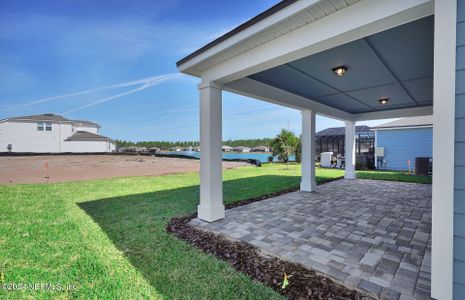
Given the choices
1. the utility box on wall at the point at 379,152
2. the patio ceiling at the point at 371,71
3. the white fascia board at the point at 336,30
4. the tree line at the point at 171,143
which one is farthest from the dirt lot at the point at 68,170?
the tree line at the point at 171,143

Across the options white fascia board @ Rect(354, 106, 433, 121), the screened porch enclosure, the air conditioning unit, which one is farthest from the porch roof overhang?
the screened porch enclosure

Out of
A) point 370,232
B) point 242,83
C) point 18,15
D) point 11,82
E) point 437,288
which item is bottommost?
point 370,232

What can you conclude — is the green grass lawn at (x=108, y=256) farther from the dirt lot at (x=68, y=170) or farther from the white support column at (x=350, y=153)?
the white support column at (x=350, y=153)

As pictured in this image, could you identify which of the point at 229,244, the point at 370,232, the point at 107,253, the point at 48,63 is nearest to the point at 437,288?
the point at 370,232

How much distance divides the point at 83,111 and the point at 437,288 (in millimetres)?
48061

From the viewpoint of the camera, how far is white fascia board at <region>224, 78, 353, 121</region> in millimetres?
4652

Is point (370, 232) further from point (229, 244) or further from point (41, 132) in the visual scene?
point (41, 132)

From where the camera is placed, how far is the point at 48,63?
21141 millimetres

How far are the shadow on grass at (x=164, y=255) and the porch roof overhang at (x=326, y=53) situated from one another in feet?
9.37

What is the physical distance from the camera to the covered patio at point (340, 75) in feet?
5.94

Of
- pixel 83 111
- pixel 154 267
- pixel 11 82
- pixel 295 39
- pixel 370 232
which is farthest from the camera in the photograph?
pixel 83 111

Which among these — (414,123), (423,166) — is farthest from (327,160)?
(423,166)

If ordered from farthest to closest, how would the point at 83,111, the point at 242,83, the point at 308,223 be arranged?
1. the point at 83,111
2. the point at 242,83
3. the point at 308,223

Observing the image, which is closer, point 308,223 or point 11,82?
point 308,223
